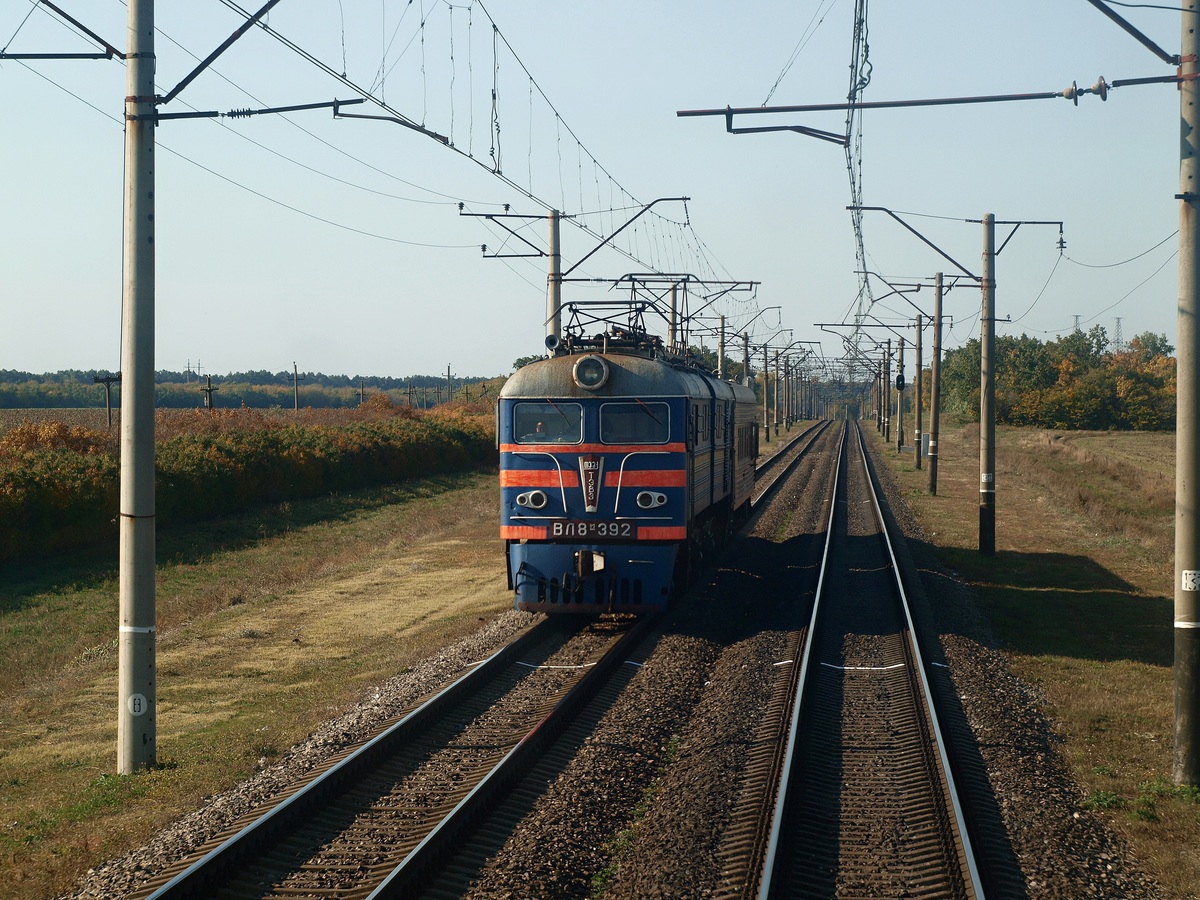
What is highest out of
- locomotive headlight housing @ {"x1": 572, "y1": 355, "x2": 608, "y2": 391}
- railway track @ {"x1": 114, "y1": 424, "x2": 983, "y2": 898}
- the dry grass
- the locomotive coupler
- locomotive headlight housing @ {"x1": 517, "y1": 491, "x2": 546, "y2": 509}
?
locomotive headlight housing @ {"x1": 572, "y1": 355, "x2": 608, "y2": 391}

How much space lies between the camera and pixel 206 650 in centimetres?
1514

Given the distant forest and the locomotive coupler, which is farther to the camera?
the distant forest

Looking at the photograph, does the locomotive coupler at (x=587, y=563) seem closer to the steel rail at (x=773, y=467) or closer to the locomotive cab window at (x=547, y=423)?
the locomotive cab window at (x=547, y=423)

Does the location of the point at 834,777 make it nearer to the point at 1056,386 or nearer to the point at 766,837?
the point at 766,837

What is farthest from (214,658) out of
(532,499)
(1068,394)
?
(1068,394)

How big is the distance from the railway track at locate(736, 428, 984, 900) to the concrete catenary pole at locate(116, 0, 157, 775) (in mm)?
5530

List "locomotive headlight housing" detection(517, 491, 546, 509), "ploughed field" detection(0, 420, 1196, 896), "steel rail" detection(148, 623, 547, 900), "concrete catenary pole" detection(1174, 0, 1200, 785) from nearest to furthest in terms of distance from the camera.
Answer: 1. "steel rail" detection(148, 623, 547, 900)
2. "ploughed field" detection(0, 420, 1196, 896)
3. "concrete catenary pole" detection(1174, 0, 1200, 785)
4. "locomotive headlight housing" detection(517, 491, 546, 509)

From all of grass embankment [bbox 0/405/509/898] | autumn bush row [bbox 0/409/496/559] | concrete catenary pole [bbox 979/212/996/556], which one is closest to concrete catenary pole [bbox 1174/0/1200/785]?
grass embankment [bbox 0/405/509/898]

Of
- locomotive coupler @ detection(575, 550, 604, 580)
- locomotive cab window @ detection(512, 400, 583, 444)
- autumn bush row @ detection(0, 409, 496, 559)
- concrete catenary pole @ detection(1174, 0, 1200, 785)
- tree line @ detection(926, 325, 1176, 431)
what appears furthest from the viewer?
tree line @ detection(926, 325, 1176, 431)

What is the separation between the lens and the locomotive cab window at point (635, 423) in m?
14.5

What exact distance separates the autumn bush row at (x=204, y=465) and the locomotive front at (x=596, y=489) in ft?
43.8

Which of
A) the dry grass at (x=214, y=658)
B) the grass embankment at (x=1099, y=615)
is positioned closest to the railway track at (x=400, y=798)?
the dry grass at (x=214, y=658)

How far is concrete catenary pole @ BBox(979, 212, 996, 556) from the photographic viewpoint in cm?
2131

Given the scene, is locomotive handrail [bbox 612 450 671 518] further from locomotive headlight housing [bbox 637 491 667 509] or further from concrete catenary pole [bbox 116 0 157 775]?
concrete catenary pole [bbox 116 0 157 775]
